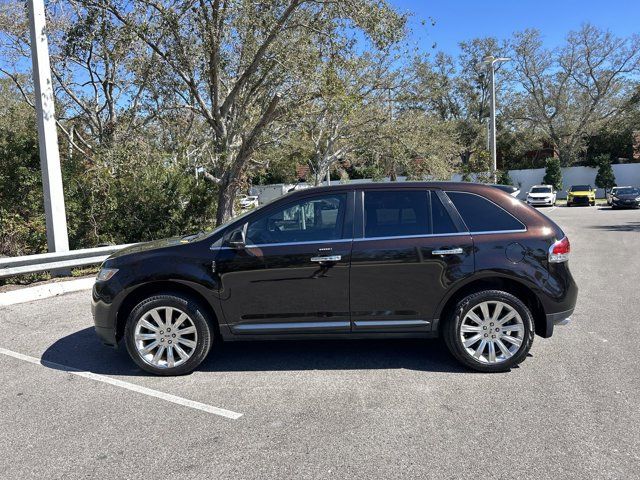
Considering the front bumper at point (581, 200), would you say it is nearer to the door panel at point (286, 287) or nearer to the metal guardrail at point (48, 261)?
the metal guardrail at point (48, 261)

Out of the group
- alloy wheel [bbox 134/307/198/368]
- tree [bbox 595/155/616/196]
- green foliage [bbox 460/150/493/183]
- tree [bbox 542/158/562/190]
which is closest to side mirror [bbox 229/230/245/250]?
alloy wheel [bbox 134/307/198/368]

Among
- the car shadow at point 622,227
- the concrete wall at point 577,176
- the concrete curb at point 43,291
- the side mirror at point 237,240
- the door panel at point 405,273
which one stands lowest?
the car shadow at point 622,227

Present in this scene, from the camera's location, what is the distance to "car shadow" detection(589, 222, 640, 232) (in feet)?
57.0

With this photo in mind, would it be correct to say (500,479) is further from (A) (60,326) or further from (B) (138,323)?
(A) (60,326)

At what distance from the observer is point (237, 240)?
4.57m

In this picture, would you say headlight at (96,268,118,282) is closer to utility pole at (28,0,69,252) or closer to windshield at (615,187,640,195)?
utility pole at (28,0,69,252)

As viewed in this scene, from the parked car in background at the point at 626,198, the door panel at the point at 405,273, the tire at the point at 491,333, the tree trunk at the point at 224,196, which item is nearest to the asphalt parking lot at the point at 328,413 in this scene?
the tire at the point at 491,333

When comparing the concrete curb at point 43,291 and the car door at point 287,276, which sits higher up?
the car door at point 287,276

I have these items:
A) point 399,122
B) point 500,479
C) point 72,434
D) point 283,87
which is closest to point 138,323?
point 72,434

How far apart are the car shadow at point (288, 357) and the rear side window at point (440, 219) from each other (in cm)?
131

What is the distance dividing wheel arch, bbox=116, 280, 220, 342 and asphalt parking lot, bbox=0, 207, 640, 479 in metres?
0.51

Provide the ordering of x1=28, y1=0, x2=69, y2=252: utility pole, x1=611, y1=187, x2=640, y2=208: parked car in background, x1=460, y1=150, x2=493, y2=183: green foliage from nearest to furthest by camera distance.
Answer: x1=28, y1=0, x2=69, y2=252: utility pole
x1=460, y1=150, x2=493, y2=183: green foliage
x1=611, y1=187, x2=640, y2=208: parked car in background

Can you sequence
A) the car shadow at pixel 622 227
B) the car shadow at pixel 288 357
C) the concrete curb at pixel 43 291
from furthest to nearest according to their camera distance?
1. the car shadow at pixel 622 227
2. the concrete curb at pixel 43 291
3. the car shadow at pixel 288 357

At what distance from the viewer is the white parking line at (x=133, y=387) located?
12.8ft
